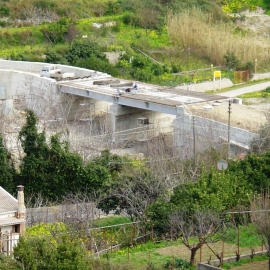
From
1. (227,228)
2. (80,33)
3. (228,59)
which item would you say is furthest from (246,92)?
(227,228)

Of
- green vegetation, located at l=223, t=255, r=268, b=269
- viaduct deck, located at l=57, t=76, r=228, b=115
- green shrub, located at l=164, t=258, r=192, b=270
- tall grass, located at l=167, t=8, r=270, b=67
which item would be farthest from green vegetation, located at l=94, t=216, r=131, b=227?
tall grass, located at l=167, t=8, r=270, b=67

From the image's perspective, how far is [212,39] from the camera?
53469 millimetres

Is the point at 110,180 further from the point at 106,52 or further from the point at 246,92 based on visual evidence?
the point at 106,52

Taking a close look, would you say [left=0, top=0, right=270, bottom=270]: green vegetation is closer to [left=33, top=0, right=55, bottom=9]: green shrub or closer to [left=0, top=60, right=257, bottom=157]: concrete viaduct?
[left=33, top=0, right=55, bottom=9]: green shrub

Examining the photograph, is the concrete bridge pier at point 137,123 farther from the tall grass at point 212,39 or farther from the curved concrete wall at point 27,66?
the tall grass at point 212,39

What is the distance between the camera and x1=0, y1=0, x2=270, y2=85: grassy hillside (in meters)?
49.4

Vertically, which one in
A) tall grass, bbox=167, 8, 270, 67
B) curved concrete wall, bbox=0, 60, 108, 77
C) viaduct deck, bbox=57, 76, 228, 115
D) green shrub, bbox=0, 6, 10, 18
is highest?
green shrub, bbox=0, 6, 10, 18

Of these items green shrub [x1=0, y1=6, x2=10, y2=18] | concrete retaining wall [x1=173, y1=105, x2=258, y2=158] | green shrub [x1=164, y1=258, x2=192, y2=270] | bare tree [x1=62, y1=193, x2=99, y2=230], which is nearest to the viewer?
green shrub [x1=164, y1=258, x2=192, y2=270]

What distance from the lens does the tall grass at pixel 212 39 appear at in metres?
52.4

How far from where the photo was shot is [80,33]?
177ft

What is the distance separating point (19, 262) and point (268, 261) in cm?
625

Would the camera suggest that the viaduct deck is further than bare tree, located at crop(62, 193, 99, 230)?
Yes

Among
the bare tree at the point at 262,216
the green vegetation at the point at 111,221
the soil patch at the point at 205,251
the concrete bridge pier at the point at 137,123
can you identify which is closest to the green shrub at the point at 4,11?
the concrete bridge pier at the point at 137,123

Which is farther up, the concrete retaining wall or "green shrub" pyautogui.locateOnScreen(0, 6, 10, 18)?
"green shrub" pyautogui.locateOnScreen(0, 6, 10, 18)
